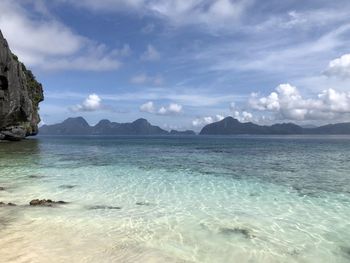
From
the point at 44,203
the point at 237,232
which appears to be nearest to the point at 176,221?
the point at 237,232

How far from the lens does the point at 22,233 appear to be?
10.6 meters

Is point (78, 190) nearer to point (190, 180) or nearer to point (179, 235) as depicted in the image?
point (190, 180)

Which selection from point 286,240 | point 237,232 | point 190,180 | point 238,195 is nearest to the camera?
point 286,240

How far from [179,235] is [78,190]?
9498 mm

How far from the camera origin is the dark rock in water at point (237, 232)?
11.0m

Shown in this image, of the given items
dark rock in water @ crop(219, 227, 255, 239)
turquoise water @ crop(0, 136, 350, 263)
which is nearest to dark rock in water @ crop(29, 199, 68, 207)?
turquoise water @ crop(0, 136, 350, 263)

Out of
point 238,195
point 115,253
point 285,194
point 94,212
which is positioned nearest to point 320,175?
point 285,194

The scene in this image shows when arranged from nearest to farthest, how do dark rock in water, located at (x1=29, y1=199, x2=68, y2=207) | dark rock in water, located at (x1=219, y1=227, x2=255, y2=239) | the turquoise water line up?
the turquoise water < dark rock in water, located at (x1=219, y1=227, x2=255, y2=239) < dark rock in water, located at (x1=29, y1=199, x2=68, y2=207)

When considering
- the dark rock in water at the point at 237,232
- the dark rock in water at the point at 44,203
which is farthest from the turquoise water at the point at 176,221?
the dark rock in water at the point at 44,203

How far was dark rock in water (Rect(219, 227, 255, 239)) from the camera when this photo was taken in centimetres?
1095

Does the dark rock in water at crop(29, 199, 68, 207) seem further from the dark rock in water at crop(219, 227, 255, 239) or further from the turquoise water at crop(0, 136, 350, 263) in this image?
the dark rock in water at crop(219, 227, 255, 239)

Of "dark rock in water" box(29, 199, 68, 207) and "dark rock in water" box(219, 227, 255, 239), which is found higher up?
"dark rock in water" box(29, 199, 68, 207)

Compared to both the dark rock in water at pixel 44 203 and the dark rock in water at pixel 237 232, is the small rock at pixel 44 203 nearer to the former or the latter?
the dark rock in water at pixel 44 203

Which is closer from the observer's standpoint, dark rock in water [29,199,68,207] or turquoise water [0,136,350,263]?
turquoise water [0,136,350,263]
